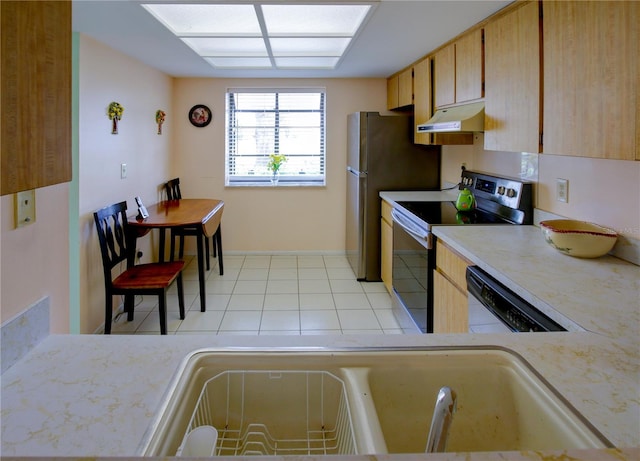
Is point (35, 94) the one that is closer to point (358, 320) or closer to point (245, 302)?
point (358, 320)

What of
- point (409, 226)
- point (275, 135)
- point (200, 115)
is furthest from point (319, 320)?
point (200, 115)

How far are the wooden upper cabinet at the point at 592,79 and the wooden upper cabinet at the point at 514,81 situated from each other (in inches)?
3.2

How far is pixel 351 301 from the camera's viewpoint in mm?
3844

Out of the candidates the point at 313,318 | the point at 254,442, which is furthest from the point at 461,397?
the point at 313,318

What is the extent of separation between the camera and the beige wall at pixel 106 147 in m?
2.99

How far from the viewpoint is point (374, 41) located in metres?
3.19

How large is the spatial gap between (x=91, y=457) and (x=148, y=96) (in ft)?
13.8

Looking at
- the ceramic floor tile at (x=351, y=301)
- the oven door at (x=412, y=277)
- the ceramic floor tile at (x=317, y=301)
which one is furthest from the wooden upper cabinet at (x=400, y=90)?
the ceramic floor tile at (x=317, y=301)

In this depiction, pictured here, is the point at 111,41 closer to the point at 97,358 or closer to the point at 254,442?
the point at 97,358

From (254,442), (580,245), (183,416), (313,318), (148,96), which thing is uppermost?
(148,96)

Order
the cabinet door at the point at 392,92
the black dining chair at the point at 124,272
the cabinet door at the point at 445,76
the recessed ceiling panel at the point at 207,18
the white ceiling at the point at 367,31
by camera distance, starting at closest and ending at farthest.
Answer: the white ceiling at the point at 367,31
the recessed ceiling panel at the point at 207,18
the black dining chair at the point at 124,272
the cabinet door at the point at 445,76
the cabinet door at the point at 392,92

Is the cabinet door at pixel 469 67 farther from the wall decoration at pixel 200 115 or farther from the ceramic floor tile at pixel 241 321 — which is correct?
the wall decoration at pixel 200 115

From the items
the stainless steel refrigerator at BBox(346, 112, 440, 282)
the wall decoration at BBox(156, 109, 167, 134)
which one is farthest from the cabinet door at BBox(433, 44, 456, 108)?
the wall decoration at BBox(156, 109, 167, 134)

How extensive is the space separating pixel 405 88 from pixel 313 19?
1.77 m
